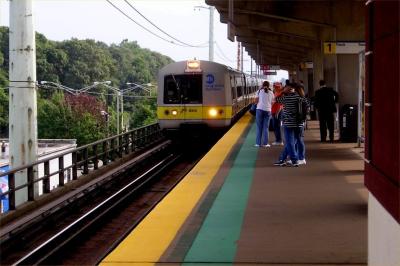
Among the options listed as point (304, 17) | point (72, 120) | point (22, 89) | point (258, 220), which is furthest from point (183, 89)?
point (72, 120)

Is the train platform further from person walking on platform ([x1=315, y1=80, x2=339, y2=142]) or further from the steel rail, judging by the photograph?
person walking on platform ([x1=315, y1=80, x2=339, y2=142])

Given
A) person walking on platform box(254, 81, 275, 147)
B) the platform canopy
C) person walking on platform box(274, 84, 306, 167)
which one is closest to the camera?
person walking on platform box(274, 84, 306, 167)

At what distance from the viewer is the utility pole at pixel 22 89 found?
37.0ft

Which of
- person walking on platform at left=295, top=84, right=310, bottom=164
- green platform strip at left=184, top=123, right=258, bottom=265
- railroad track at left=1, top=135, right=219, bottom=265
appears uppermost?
person walking on platform at left=295, top=84, right=310, bottom=164

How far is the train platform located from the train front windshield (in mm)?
9167

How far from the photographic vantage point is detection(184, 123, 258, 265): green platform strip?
5.40 meters

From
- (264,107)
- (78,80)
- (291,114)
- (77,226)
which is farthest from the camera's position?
(78,80)

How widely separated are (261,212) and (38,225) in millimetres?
4733

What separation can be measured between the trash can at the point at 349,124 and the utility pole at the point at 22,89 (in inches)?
282

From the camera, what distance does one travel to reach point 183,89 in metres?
20.4

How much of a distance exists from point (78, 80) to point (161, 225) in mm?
82538

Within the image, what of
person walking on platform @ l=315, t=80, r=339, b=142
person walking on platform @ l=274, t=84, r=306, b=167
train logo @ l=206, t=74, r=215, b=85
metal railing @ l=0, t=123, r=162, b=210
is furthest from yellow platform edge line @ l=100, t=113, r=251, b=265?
train logo @ l=206, t=74, r=215, b=85

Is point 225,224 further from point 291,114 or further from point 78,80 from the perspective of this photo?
point 78,80

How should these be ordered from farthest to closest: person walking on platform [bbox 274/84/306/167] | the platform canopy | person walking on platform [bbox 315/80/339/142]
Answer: the platform canopy, person walking on platform [bbox 315/80/339/142], person walking on platform [bbox 274/84/306/167]
